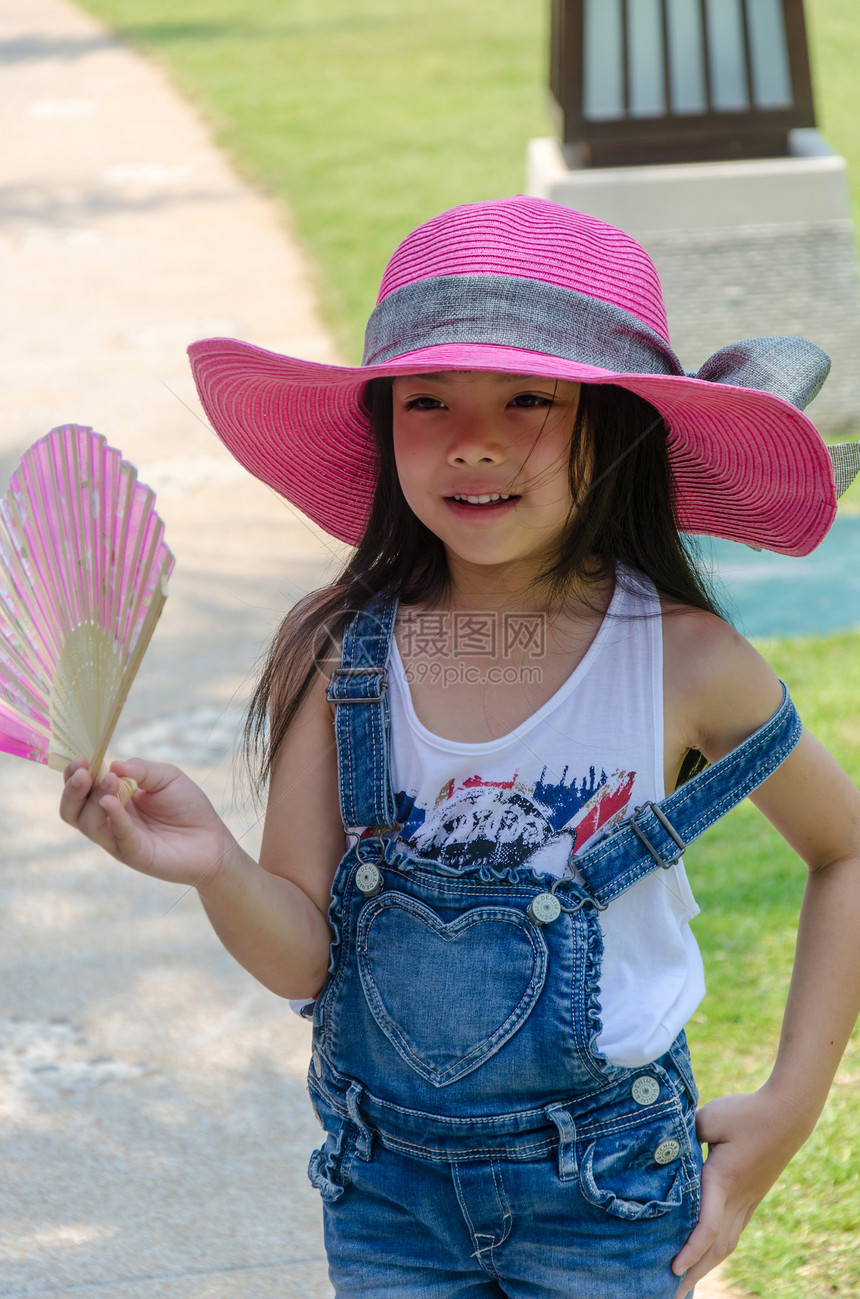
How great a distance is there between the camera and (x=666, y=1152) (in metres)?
1.56

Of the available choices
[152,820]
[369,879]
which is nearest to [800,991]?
[369,879]

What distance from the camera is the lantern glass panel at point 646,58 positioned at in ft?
17.2

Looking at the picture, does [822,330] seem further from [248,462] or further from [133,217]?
[133,217]

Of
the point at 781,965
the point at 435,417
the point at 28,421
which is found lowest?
the point at 781,965

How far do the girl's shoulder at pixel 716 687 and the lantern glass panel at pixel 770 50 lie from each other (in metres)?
4.24

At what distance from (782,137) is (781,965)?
3533 millimetres

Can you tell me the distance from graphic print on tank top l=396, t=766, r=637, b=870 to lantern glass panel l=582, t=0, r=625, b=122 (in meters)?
4.27

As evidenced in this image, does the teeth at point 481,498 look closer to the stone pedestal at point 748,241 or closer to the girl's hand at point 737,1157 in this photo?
the girl's hand at point 737,1157

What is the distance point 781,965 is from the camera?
2.98m

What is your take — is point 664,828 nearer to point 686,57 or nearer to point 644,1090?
point 644,1090

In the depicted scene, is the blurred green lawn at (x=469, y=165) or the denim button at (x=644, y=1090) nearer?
the denim button at (x=644, y=1090)

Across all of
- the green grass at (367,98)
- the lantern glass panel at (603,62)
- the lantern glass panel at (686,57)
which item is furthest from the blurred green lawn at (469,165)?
the lantern glass panel at (686,57)

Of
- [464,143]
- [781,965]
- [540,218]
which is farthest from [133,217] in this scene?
[540,218]

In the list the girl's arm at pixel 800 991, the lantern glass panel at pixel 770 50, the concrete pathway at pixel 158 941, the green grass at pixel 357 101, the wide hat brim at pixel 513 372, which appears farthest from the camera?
the green grass at pixel 357 101
